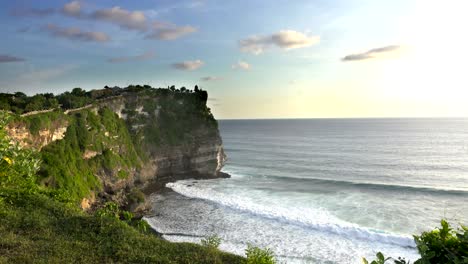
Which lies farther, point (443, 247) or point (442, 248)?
point (442, 248)

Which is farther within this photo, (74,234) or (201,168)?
(201,168)

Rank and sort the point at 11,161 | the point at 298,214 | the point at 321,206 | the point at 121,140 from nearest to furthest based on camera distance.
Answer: the point at 11,161 < the point at 298,214 < the point at 321,206 < the point at 121,140

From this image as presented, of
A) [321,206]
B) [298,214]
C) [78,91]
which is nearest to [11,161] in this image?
[298,214]

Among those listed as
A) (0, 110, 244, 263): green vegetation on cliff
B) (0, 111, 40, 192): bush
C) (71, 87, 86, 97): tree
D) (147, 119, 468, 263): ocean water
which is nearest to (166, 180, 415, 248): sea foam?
(147, 119, 468, 263): ocean water

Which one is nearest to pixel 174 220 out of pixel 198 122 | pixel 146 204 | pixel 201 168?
pixel 146 204

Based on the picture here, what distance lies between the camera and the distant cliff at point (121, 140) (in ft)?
148

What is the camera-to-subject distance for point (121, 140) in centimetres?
6366

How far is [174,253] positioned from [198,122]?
63.2 m

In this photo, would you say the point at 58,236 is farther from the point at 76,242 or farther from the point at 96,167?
the point at 96,167

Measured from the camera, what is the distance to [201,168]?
244ft

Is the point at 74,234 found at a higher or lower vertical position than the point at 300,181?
higher

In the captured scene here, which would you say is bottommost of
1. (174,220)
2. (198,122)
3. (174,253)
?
(174,220)

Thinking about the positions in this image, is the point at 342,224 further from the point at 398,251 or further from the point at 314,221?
the point at 398,251

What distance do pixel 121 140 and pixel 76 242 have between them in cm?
4987
